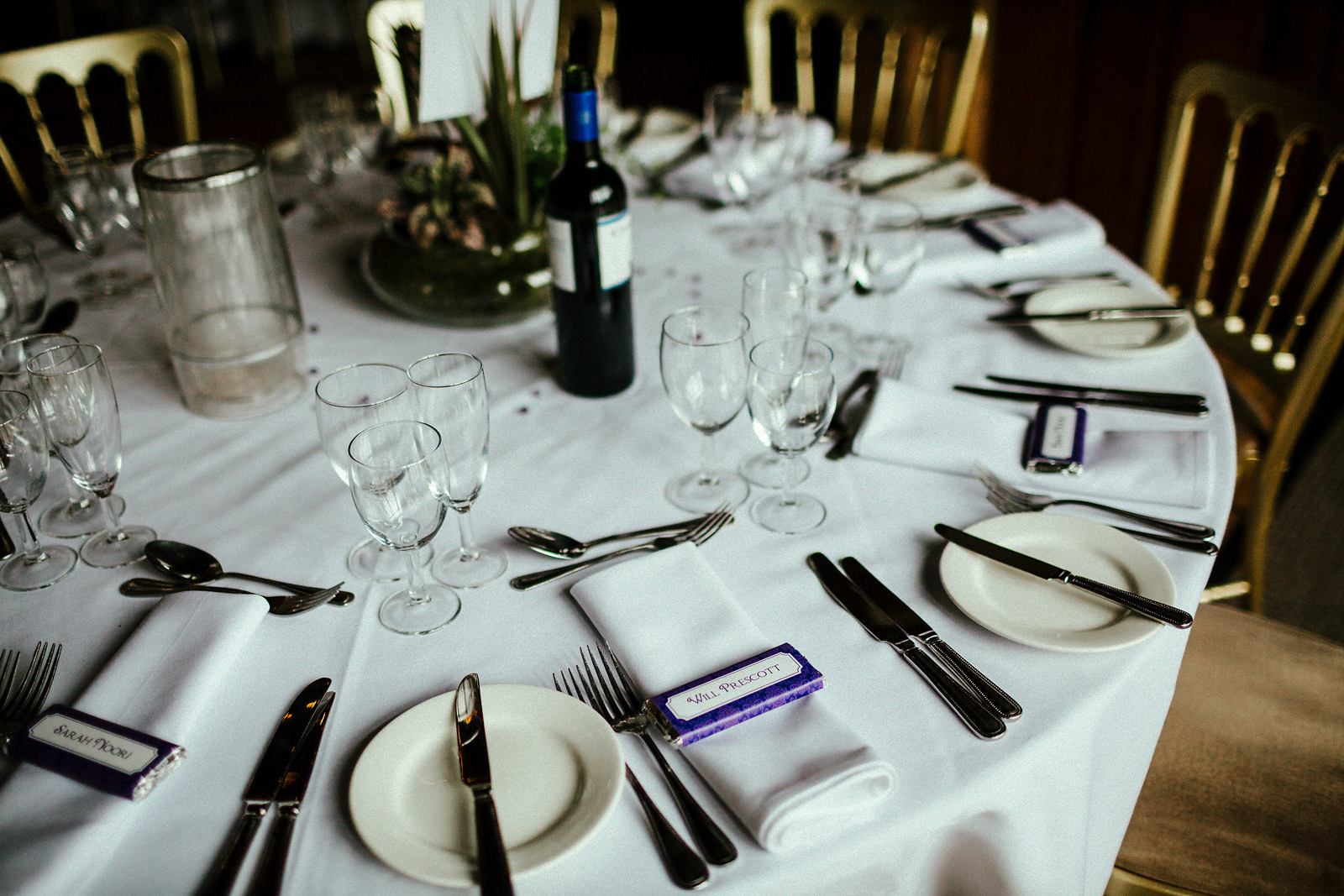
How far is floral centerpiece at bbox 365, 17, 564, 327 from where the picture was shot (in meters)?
1.43

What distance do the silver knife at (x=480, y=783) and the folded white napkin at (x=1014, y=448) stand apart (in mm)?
578

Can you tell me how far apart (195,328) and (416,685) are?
2.30 ft

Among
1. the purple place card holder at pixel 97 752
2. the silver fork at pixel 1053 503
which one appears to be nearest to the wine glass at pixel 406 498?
the purple place card holder at pixel 97 752

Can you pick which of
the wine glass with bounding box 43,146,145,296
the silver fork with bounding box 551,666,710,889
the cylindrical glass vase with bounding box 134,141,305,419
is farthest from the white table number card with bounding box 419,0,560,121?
the silver fork with bounding box 551,666,710,889

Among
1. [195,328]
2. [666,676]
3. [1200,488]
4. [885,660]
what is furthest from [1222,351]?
[195,328]

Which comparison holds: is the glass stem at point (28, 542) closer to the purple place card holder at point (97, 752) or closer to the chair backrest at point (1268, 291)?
the purple place card holder at point (97, 752)

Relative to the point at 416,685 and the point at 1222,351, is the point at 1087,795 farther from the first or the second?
the point at 1222,351

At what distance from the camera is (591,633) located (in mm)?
931

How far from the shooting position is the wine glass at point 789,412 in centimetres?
97

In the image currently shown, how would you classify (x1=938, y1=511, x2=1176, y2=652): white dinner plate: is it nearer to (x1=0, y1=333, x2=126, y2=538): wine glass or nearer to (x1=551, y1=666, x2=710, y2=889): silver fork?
(x1=551, y1=666, x2=710, y2=889): silver fork

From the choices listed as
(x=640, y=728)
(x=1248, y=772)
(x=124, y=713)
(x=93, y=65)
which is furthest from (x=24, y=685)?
(x=93, y=65)

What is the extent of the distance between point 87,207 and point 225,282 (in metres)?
0.50

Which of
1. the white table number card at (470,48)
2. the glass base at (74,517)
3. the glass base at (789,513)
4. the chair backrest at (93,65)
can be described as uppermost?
the white table number card at (470,48)

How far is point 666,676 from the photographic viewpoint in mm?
850
